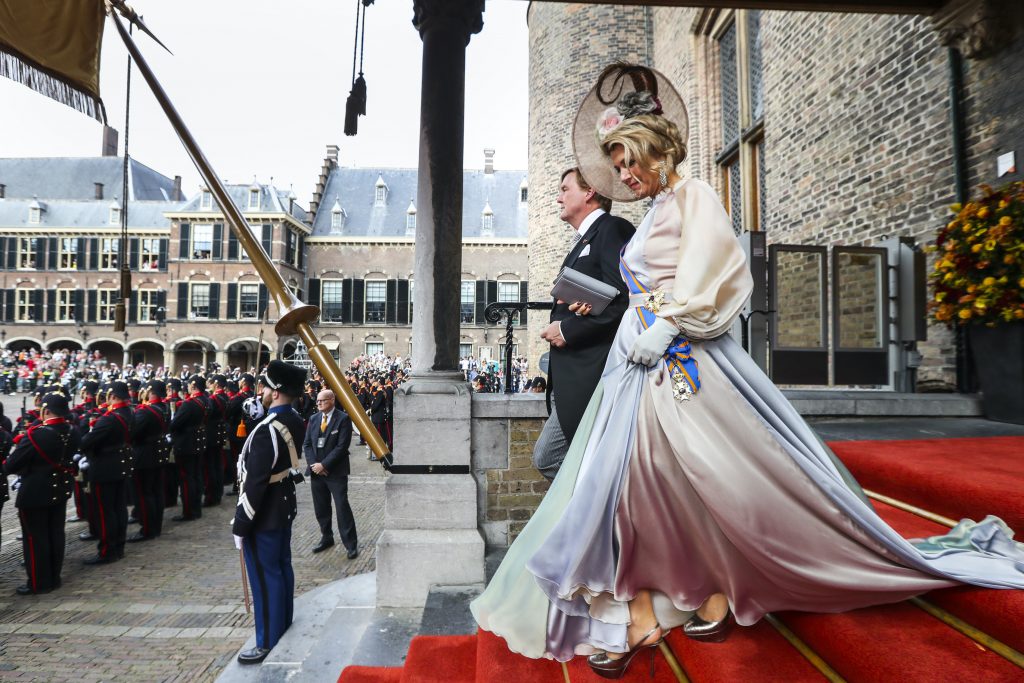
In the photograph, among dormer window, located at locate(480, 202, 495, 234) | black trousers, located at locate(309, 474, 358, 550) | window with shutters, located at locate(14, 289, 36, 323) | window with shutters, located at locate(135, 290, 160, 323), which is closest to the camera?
black trousers, located at locate(309, 474, 358, 550)

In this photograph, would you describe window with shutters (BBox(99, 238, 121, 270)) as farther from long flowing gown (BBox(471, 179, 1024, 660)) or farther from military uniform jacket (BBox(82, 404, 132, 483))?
long flowing gown (BBox(471, 179, 1024, 660))

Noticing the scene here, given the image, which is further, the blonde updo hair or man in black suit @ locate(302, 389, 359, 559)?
man in black suit @ locate(302, 389, 359, 559)

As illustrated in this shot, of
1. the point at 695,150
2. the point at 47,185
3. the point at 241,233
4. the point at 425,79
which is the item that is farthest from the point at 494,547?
the point at 47,185

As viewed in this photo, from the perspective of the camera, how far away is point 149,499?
703 centimetres

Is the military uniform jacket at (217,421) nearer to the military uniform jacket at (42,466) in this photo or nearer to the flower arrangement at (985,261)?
the military uniform jacket at (42,466)

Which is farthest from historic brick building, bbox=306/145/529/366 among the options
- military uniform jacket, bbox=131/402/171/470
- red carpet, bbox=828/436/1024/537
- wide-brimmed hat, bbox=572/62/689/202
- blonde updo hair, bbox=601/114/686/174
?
blonde updo hair, bbox=601/114/686/174

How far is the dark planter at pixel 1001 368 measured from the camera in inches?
163

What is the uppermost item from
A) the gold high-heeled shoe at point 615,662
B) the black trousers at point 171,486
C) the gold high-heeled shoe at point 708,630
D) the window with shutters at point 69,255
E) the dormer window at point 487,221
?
the dormer window at point 487,221

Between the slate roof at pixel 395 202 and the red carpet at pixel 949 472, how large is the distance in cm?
3132

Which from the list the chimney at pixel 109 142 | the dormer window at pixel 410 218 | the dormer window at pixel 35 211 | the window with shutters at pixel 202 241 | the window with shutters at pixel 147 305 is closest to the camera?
the window with shutters at pixel 202 241

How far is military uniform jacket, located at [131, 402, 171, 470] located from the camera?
7.05 meters

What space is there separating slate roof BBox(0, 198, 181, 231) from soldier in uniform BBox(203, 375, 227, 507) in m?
33.0

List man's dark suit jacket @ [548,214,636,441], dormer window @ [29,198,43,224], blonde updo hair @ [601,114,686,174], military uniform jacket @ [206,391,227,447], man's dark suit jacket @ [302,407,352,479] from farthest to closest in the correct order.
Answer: dormer window @ [29,198,43,224]
military uniform jacket @ [206,391,227,447]
man's dark suit jacket @ [302,407,352,479]
man's dark suit jacket @ [548,214,636,441]
blonde updo hair @ [601,114,686,174]

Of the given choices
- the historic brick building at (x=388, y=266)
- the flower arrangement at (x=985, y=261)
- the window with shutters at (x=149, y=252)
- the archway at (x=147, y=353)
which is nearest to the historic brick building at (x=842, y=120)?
the flower arrangement at (x=985, y=261)
